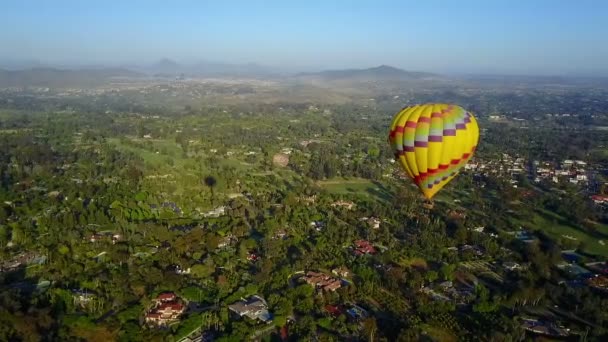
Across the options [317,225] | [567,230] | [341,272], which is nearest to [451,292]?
[341,272]

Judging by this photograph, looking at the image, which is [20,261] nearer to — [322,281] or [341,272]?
[322,281]

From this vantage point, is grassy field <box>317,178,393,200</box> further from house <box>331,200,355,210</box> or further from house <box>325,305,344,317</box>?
house <box>325,305,344,317</box>

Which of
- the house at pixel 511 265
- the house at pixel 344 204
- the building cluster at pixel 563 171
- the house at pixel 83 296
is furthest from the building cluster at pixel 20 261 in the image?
the building cluster at pixel 563 171

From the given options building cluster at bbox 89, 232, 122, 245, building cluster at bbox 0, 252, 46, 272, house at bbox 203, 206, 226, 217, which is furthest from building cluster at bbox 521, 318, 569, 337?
building cluster at bbox 0, 252, 46, 272

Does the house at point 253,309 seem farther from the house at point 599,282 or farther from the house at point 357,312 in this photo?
the house at point 599,282

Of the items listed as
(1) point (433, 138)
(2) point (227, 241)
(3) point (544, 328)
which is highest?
(1) point (433, 138)

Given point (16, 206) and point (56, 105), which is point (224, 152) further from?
point (56, 105)

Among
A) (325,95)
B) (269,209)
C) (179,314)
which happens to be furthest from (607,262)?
(325,95)
